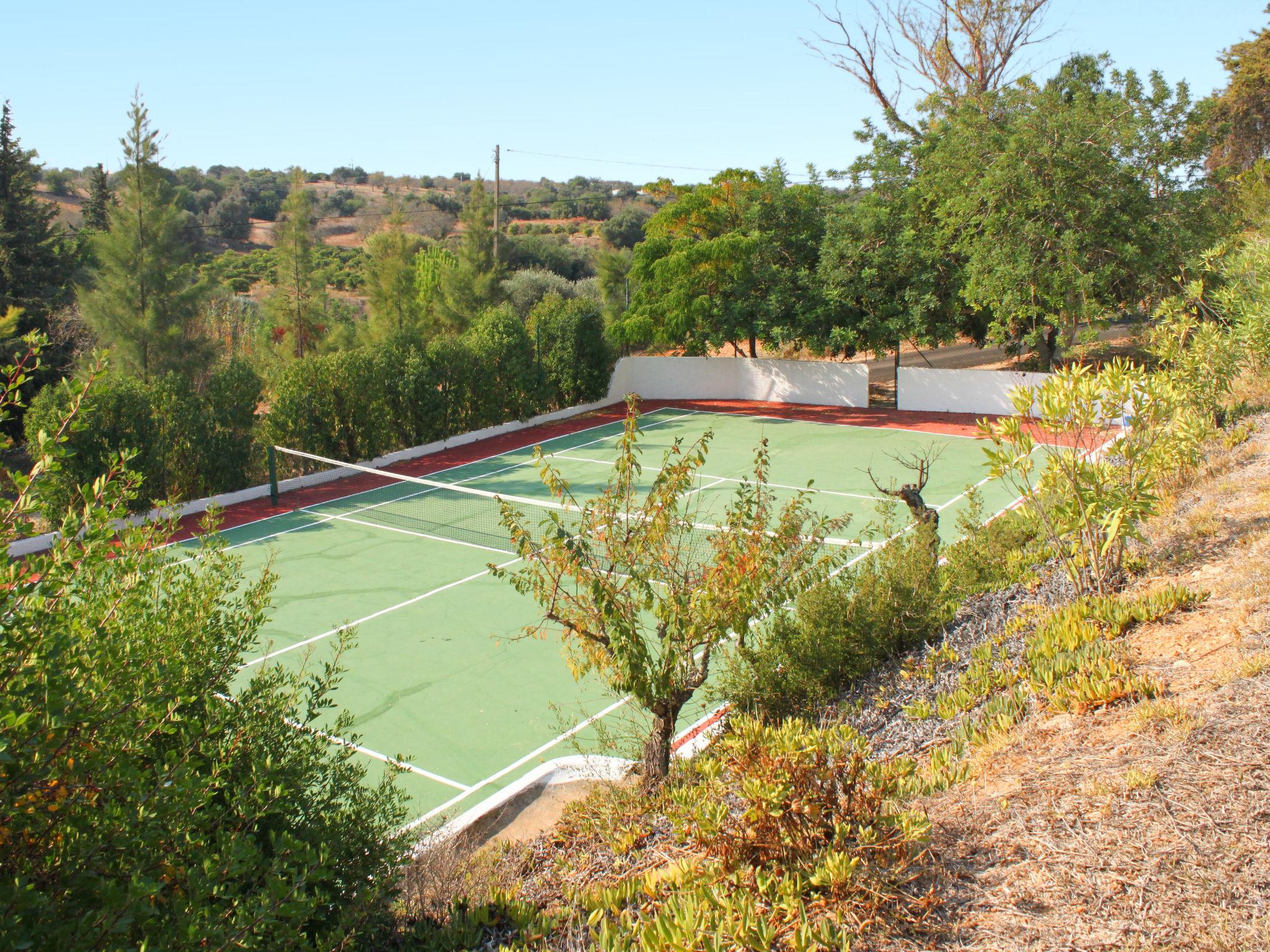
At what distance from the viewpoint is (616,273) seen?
1761 inches

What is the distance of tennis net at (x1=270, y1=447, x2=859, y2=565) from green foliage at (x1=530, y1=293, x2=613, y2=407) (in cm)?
809

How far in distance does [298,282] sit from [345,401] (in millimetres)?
7651

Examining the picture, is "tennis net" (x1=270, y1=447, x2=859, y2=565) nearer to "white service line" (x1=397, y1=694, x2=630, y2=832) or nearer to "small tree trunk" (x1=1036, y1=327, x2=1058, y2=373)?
"white service line" (x1=397, y1=694, x2=630, y2=832)

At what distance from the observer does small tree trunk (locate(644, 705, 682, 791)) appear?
7207 millimetres

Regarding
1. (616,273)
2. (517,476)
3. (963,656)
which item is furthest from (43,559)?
(616,273)

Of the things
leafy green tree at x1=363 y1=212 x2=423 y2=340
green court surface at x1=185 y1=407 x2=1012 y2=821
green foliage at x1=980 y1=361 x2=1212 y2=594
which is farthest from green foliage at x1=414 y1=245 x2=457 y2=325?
green foliage at x1=980 y1=361 x2=1212 y2=594

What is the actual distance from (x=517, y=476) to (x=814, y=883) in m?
17.4

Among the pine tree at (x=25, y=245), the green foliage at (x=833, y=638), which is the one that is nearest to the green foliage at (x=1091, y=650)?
the green foliage at (x=833, y=638)

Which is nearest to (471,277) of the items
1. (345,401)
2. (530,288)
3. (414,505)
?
(530,288)

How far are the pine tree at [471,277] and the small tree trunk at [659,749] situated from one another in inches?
1071

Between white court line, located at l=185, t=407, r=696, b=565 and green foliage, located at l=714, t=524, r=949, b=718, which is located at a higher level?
green foliage, located at l=714, t=524, r=949, b=718

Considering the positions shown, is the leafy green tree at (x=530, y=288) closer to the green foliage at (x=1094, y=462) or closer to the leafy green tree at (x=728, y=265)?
the leafy green tree at (x=728, y=265)

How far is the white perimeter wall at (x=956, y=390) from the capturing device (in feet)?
91.2

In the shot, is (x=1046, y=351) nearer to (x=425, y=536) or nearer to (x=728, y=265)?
(x=728, y=265)
